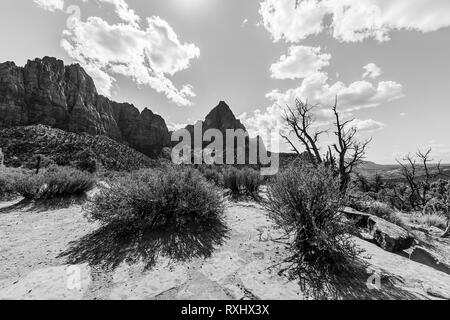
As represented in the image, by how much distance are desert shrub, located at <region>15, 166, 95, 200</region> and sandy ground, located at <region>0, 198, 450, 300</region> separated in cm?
280

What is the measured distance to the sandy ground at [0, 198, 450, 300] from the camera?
216 cm

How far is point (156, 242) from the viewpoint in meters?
3.29

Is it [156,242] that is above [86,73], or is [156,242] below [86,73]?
below

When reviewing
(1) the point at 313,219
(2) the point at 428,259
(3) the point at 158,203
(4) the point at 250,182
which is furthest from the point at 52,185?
(2) the point at 428,259

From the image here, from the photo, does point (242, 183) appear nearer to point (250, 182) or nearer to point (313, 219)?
point (250, 182)

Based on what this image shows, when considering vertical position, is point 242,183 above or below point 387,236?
above

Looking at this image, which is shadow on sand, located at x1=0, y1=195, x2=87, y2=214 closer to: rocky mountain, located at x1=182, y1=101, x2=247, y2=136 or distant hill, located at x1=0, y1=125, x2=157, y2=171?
distant hill, located at x1=0, y1=125, x2=157, y2=171

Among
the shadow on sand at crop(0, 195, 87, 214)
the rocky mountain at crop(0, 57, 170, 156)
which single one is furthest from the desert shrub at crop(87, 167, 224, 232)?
the rocky mountain at crop(0, 57, 170, 156)

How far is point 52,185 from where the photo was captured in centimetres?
Result: 660

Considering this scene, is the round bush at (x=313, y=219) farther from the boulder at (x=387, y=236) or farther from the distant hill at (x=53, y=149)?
the distant hill at (x=53, y=149)

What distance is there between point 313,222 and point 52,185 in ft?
25.0
